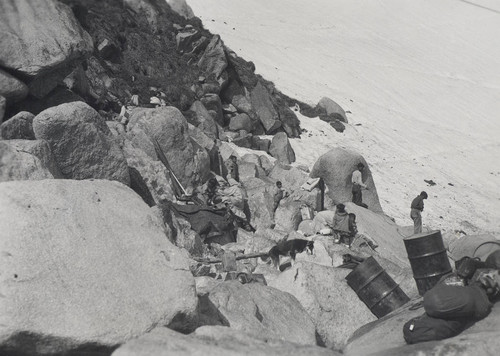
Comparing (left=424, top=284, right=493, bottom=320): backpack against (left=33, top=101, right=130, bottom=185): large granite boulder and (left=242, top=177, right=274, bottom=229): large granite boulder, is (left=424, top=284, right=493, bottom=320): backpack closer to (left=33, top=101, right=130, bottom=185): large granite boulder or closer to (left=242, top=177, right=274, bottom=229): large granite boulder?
(left=33, top=101, right=130, bottom=185): large granite boulder

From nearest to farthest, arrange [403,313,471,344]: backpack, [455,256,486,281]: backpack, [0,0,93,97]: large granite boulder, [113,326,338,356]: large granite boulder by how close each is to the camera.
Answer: [113,326,338,356]: large granite boulder
[403,313,471,344]: backpack
[455,256,486,281]: backpack
[0,0,93,97]: large granite boulder

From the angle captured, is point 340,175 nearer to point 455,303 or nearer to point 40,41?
point 40,41

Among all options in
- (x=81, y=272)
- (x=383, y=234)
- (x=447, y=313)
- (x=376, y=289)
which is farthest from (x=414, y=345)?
(x=383, y=234)

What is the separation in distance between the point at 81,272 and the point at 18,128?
14.2 ft

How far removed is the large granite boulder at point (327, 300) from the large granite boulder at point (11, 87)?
5.28m

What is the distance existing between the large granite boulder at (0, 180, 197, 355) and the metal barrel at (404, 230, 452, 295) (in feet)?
8.04

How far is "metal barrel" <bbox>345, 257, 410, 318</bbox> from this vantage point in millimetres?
5598

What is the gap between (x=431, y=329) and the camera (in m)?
3.87

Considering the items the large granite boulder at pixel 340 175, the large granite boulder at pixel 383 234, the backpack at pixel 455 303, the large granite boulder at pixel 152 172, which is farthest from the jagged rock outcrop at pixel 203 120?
the backpack at pixel 455 303

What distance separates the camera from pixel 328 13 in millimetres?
35750

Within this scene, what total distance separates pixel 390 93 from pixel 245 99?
10431mm

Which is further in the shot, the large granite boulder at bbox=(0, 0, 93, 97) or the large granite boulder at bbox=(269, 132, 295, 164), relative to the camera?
the large granite boulder at bbox=(269, 132, 295, 164)

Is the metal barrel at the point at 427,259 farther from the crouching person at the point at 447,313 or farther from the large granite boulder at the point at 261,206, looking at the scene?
the large granite boulder at the point at 261,206

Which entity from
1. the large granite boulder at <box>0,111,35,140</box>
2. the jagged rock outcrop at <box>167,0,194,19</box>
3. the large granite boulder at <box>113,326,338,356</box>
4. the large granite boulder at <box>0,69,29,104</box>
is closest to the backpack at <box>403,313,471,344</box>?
the large granite boulder at <box>113,326,338,356</box>
